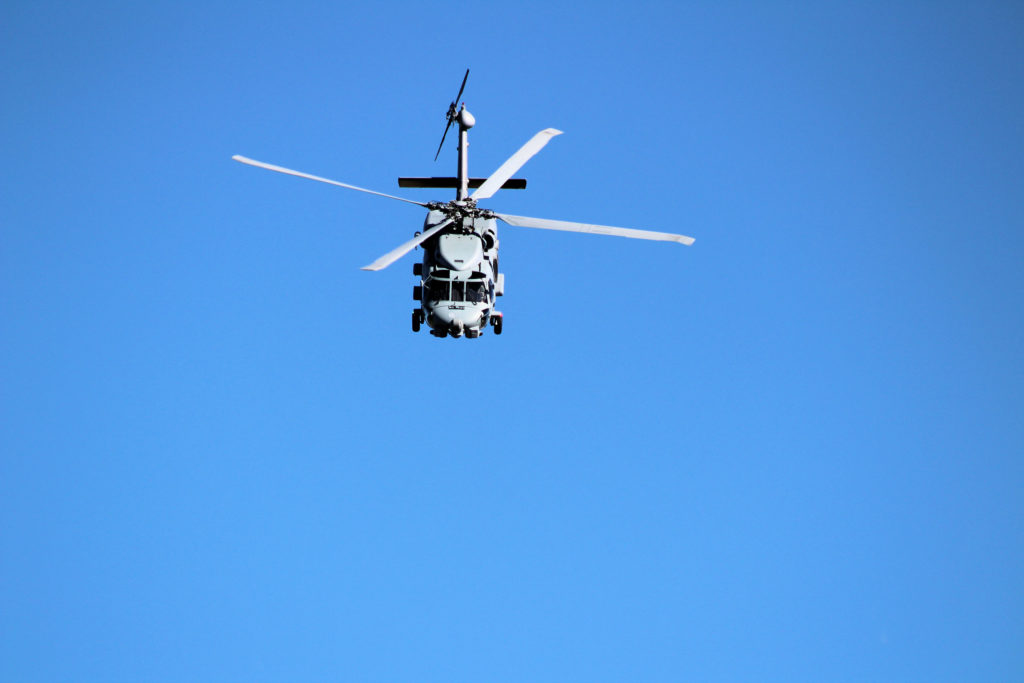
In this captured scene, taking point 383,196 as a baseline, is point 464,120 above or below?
above

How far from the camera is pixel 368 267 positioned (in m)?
46.1

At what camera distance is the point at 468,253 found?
5288 centimetres

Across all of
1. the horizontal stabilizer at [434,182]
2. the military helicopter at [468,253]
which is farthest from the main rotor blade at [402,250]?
the horizontal stabilizer at [434,182]

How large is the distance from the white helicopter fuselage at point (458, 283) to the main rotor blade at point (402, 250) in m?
0.41

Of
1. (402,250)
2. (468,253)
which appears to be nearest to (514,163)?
(468,253)

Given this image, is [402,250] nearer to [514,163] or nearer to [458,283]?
[458,283]

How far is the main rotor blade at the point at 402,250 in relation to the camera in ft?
153

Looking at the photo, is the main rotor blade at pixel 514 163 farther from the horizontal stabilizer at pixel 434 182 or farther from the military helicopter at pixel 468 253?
the horizontal stabilizer at pixel 434 182

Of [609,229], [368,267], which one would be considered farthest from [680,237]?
[368,267]

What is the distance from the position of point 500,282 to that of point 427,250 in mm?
3617

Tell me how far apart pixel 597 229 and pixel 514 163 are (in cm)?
538

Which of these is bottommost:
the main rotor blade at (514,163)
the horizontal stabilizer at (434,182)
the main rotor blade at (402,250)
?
the main rotor blade at (402,250)

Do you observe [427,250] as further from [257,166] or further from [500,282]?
[257,166]

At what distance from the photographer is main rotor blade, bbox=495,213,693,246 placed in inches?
2035
